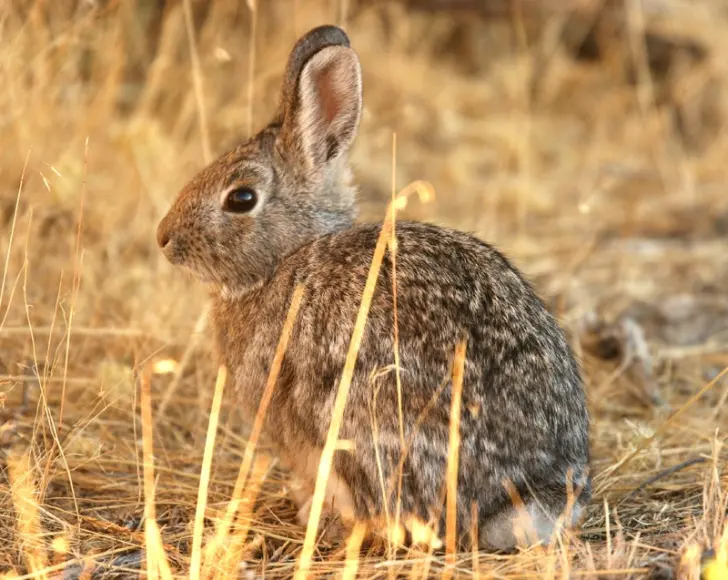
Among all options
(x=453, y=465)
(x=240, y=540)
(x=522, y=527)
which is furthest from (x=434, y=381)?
(x=240, y=540)

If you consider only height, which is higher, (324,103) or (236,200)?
(324,103)

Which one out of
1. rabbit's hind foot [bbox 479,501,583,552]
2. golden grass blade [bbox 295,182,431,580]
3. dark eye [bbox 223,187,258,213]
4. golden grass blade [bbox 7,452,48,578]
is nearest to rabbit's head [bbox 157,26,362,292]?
dark eye [bbox 223,187,258,213]

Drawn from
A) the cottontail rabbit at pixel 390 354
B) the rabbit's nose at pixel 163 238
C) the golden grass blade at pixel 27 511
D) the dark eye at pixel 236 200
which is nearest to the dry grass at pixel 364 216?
the golden grass blade at pixel 27 511

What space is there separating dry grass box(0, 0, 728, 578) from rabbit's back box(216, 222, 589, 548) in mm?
226

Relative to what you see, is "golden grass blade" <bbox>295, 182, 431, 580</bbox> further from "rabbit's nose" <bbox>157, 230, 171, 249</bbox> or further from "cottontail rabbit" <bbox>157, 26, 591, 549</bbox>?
"rabbit's nose" <bbox>157, 230, 171, 249</bbox>

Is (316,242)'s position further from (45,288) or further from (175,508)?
(45,288)

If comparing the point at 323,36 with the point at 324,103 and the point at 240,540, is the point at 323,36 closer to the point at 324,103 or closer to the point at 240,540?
the point at 324,103

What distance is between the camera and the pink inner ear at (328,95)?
13.9 ft

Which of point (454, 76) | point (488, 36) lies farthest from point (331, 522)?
point (488, 36)

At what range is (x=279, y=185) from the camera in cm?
429

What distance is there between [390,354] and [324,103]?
1345 millimetres

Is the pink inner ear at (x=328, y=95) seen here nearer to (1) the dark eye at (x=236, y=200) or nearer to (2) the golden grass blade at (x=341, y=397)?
(1) the dark eye at (x=236, y=200)

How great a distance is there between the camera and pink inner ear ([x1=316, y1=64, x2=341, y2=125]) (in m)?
4.24

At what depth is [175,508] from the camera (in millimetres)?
3965
